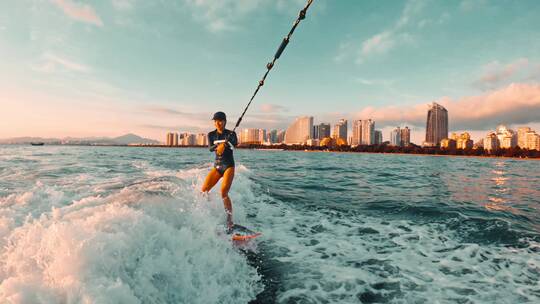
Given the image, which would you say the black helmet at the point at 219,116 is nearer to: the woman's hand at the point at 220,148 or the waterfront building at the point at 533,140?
the woman's hand at the point at 220,148

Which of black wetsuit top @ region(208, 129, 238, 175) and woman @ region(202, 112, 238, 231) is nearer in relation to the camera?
woman @ region(202, 112, 238, 231)

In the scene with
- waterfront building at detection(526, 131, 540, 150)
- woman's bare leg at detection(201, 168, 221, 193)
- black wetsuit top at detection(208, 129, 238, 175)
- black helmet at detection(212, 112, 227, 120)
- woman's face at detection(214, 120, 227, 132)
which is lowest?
woman's bare leg at detection(201, 168, 221, 193)

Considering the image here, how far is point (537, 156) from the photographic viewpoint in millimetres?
122688

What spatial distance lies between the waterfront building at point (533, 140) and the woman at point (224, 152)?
9701 inches

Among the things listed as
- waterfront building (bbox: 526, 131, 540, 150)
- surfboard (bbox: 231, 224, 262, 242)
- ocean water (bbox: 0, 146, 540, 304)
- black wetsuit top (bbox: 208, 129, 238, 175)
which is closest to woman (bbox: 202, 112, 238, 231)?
black wetsuit top (bbox: 208, 129, 238, 175)

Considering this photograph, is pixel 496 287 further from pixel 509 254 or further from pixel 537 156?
pixel 537 156

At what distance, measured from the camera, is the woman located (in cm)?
772

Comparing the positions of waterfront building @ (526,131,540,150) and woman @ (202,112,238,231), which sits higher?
waterfront building @ (526,131,540,150)

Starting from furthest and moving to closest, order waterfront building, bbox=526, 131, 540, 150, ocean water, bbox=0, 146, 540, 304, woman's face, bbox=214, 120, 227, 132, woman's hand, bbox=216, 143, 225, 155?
1. waterfront building, bbox=526, 131, 540, 150
2. woman's face, bbox=214, 120, 227, 132
3. woman's hand, bbox=216, 143, 225, 155
4. ocean water, bbox=0, 146, 540, 304

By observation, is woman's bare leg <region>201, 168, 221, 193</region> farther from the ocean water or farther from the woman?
the ocean water

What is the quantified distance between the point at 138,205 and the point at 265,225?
4.17 metres

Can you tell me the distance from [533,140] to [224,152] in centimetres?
25330

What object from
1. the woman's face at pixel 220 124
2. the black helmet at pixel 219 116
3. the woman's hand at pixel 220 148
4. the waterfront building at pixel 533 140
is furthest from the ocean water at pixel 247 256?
the waterfront building at pixel 533 140

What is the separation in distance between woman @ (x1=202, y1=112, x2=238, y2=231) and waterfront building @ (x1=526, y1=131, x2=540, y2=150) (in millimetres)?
246406
